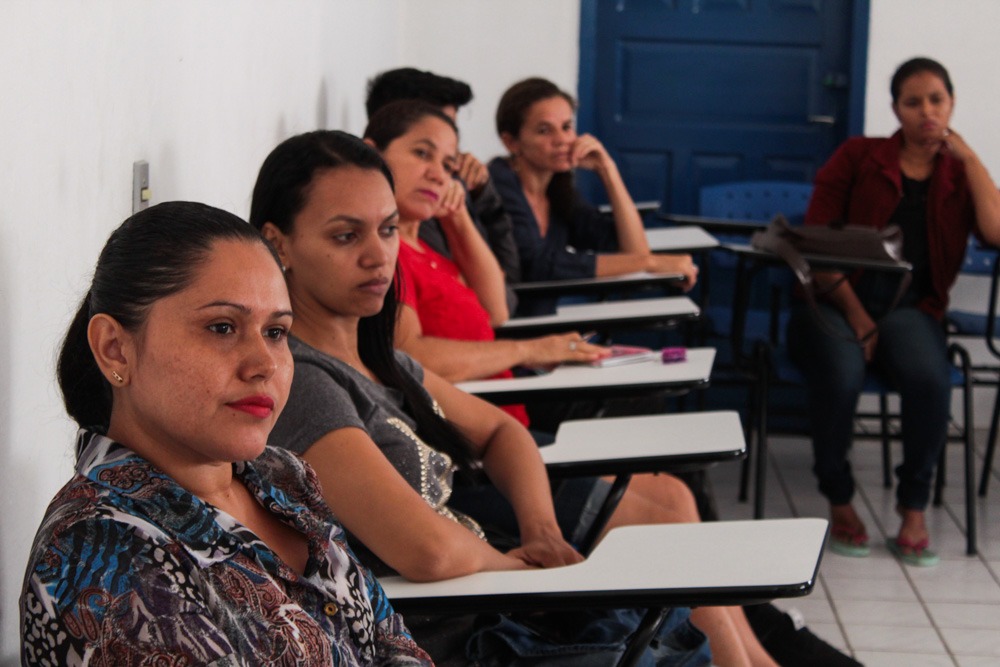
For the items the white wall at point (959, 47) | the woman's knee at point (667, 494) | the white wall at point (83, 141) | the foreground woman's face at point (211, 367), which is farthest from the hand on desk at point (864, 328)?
the foreground woman's face at point (211, 367)

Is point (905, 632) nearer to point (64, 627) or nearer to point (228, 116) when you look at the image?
point (228, 116)

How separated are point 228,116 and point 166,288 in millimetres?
1153

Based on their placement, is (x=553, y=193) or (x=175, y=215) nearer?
(x=175, y=215)

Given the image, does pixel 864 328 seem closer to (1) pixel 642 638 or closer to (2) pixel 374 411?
(2) pixel 374 411

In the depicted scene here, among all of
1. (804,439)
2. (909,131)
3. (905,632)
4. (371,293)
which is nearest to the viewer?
(371,293)

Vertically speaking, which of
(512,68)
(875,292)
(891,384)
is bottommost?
(891,384)

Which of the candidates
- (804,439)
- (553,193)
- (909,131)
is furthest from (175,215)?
(804,439)

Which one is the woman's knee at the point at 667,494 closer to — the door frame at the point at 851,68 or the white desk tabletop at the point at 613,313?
the white desk tabletop at the point at 613,313

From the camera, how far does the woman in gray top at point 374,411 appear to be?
5.20ft

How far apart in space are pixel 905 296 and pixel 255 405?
9.68 feet

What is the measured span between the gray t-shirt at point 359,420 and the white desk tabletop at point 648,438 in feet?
0.76

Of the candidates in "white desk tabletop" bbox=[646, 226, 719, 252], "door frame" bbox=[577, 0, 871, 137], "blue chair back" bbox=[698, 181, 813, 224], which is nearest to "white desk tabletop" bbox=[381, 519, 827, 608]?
"white desk tabletop" bbox=[646, 226, 719, 252]

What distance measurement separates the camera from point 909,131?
382 cm

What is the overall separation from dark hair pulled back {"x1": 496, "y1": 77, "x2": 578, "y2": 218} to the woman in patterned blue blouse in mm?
2582
